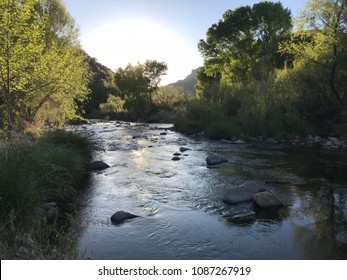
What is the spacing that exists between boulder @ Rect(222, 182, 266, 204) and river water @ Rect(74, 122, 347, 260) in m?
0.26

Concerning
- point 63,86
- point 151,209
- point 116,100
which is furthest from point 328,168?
point 116,100

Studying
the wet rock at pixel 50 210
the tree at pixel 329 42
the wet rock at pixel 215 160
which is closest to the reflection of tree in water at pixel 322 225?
the wet rock at pixel 215 160

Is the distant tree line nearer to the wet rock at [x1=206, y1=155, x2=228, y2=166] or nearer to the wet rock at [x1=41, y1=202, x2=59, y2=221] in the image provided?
the wet rock at [x1=206, y1=155, x2=228, y2=166]

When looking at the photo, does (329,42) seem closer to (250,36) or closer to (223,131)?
(223,131)

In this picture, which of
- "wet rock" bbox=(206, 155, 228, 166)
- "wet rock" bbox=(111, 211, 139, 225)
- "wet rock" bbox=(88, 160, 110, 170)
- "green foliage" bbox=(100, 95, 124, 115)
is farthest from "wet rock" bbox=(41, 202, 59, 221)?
"green foliage" bbox=(100, 95, 124, 115)

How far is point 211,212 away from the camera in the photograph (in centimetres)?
851

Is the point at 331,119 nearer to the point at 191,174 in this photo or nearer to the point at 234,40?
the point at 191,174

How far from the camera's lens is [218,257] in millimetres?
6008

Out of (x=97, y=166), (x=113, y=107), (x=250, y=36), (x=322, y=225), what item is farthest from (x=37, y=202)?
(x=113, y=107)

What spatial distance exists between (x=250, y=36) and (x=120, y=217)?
136ft

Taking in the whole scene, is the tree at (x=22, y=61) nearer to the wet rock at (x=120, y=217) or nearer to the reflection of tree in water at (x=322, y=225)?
the wet rock at (x=120, y=217)

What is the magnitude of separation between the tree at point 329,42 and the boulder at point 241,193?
650 inches

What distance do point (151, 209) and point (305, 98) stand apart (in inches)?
771

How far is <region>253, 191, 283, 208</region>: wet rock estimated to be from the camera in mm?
8641
